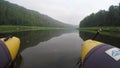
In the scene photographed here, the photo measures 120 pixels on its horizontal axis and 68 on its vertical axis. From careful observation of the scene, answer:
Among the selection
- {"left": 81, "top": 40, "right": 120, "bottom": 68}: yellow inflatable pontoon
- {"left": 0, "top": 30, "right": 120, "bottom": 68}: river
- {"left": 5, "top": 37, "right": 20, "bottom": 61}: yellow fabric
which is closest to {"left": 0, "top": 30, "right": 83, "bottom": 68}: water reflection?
{"left": 0, "top": 30, "right": 120, "bottom": 68}: river

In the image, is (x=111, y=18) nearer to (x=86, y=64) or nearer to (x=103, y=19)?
(x=103, y=19)

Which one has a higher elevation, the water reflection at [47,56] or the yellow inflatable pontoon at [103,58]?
the yellow inflatable pontoon at [103,58]

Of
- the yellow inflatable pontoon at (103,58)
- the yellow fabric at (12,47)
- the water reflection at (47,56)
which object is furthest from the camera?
the water reflection at (47,56)

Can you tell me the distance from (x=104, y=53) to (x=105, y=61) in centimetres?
50

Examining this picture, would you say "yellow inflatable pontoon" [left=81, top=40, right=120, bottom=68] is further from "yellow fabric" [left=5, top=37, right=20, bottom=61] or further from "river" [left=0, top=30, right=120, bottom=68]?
"yellow fabric" [left=5, top=37, right=20, bottom=61]

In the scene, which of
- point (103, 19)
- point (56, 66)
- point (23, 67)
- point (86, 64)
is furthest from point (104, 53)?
point (103, 19)

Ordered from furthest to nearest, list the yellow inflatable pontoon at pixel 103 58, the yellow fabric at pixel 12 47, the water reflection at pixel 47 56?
1. the water reflection at pixel 47 56
2. the yellow fabric at pixel 12 47
3. the yellow inflatable pontoon at pixel 103 58

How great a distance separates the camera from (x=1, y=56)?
235 inches

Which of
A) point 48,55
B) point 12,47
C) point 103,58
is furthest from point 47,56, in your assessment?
point 103,58

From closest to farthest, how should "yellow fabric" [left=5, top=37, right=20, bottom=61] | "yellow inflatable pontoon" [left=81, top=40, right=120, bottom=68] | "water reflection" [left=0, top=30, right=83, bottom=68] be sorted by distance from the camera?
1. "yellow inflatable pontoon" [left=81, top=40, right=120, bottom=68]
2. "yellow fabric" [left=5, top=37, right=20, bottom=61]
3. "water reflection" [left=0, top=30, right=83, bottom=68]

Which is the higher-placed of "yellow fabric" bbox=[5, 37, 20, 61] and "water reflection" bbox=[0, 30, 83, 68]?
"yellow fabric" bbox=[5, 37, 20, 61]

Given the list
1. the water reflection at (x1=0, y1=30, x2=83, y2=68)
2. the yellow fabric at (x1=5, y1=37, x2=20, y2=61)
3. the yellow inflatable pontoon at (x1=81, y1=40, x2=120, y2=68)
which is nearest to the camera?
the yellow inflatable pontoon at (x1=81, y1=40, x2=120, y2=68)

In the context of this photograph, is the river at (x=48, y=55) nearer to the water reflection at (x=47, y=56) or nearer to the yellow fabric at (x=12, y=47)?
the water reflection at (x=47, y=56)

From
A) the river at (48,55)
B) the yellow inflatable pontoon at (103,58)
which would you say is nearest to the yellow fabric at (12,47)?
the river at (48,55)
